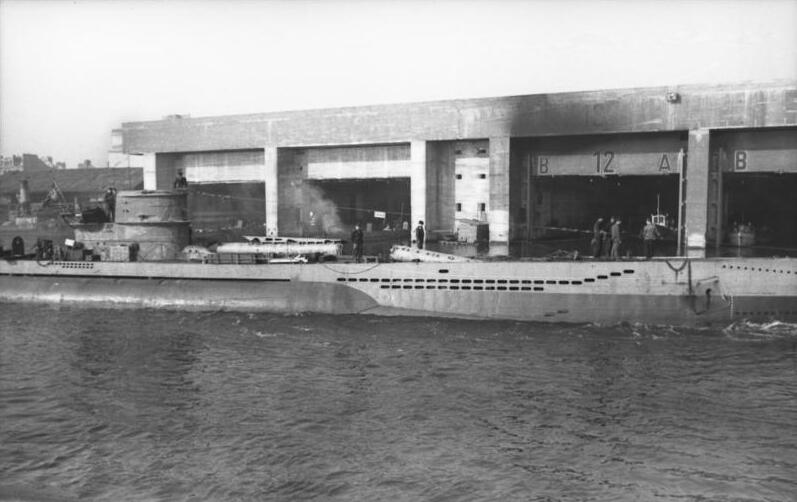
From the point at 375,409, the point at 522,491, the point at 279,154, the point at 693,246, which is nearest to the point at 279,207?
the point at 279,154

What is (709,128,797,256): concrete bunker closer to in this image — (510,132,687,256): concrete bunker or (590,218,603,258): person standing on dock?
(510,132,687,256): concrete bunker

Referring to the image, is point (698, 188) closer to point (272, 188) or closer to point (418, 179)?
point (418, 179)

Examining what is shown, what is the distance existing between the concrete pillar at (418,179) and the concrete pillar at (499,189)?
14.2 feet

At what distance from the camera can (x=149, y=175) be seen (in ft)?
184

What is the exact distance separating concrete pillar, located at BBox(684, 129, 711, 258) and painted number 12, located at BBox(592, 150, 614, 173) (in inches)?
197

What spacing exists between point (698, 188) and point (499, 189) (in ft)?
34.5

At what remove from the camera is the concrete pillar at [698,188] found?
120ft

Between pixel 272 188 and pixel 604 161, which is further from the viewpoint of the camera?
pixel 272 188

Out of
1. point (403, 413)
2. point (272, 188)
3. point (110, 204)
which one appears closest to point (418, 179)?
point (272, 188)

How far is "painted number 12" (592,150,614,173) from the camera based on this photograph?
136ft

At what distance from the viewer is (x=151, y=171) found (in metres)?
55.9

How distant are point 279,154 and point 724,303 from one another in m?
33.1

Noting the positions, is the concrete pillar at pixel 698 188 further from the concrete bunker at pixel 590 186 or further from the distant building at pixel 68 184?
the distant building at pixel 68 184

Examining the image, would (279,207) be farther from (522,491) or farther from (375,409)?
(522,491)
